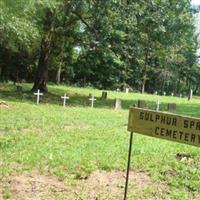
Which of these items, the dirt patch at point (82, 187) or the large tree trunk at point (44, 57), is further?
the large tree trunk at point (44, 57)

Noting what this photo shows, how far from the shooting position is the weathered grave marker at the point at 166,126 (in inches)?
243

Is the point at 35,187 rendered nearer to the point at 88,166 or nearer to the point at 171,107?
the point at 88,166

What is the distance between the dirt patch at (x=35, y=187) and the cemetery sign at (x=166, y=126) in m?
1.69

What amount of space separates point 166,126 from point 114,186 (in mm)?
2008

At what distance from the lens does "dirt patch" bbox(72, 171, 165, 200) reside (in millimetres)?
7578

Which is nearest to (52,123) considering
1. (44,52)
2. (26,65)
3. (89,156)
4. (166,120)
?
(89,156)

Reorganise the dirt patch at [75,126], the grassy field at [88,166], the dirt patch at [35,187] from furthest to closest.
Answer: the dirt patch at [75,126]
the grassy field at [88,166]
the dirt patch at [35,187]

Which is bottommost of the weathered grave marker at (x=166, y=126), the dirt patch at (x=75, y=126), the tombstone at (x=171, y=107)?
the dirt patch at (x=75, y=126)

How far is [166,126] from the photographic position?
255 inches

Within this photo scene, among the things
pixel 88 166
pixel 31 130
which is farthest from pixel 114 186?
pixel 31 130

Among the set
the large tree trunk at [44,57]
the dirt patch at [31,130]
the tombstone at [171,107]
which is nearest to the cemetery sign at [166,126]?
the dirt patch at [31,130]

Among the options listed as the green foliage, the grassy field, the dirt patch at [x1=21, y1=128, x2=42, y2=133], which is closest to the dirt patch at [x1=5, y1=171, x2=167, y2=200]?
the grassy field

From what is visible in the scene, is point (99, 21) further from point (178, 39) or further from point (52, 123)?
point (52, 123)

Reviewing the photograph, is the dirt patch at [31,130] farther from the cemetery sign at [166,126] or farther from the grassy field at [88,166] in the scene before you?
the cemetery sign at [166,126]
